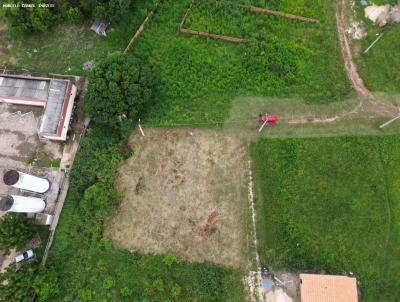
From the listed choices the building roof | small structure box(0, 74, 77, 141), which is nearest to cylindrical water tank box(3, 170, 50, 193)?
small structure box(0, 74, 77, 141)

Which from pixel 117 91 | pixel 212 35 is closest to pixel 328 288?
pixel 117 91

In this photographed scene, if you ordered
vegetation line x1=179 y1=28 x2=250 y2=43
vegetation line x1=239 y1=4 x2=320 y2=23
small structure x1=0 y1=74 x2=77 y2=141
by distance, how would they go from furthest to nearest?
1. vegetation line x1=239 y1=4 x2=320 y2=23
2. vegetation line x1=179 y1=28 x2=250 y2=43
3. small structure x1=0 y1=74 x2=77 y2=141

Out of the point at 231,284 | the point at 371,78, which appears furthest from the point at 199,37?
the point at 231,284

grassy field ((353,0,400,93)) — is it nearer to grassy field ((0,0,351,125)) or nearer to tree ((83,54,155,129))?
grassy field ((0,0,351,125))

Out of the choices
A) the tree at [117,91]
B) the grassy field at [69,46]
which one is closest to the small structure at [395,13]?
the grassy field at [69,46]

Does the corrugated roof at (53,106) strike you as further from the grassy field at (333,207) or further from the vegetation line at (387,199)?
the vegetation line at (387,199)

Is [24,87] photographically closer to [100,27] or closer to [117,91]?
[100,27]
